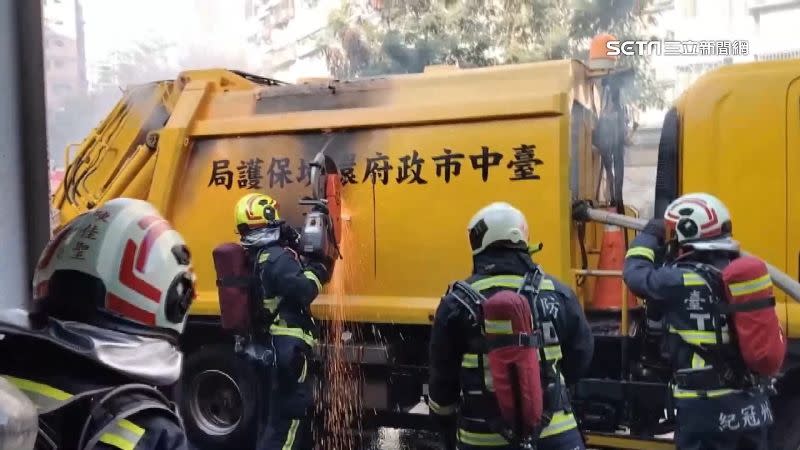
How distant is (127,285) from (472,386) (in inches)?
64.6

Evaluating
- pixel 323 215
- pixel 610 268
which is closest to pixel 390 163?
pixel 323 215

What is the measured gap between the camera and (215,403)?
5160mm

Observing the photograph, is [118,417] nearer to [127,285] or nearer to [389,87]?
[127,285]

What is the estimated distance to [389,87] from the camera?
477cm

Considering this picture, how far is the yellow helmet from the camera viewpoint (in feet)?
14.8

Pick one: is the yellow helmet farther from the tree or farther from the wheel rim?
the tree

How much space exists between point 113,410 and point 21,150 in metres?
1.52

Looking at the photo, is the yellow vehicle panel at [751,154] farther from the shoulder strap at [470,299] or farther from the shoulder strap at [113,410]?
the shoulder strap at [113,410]

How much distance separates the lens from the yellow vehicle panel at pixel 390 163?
427 cm

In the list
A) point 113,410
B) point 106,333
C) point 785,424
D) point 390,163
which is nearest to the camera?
Answer: point 113,410

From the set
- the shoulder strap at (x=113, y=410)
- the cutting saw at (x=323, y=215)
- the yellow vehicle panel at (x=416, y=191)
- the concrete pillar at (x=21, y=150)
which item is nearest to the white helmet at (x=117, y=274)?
the shoulder strap at (x=113, y=410)

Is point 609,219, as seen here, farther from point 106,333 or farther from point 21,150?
point 106,333

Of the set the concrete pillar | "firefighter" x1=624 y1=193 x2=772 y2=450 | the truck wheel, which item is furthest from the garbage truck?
the concrete pillar

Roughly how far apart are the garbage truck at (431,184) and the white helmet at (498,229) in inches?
51.2
